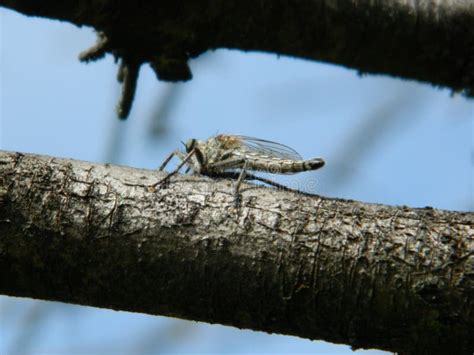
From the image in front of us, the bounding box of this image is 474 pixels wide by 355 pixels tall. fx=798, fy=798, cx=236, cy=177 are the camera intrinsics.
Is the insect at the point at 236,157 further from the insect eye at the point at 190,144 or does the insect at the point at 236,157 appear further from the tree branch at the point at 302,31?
the tree branch at the point at 302,31

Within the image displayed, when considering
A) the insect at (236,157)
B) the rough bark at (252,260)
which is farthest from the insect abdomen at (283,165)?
the rough bark at (252,260)

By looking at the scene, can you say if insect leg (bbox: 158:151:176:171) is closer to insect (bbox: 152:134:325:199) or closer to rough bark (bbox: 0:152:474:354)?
insect (bbox: 152:134:325:199)

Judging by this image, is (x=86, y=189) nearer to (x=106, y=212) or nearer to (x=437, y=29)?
(x=106, y=212)

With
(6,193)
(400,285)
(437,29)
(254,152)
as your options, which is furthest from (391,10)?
(6,193)

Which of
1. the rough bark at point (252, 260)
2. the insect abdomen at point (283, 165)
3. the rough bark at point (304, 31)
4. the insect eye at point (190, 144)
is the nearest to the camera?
the rough bark at point (252, 260)

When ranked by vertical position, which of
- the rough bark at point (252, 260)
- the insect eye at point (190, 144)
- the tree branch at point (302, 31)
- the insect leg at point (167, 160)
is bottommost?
the rough bark at point (252, 260)

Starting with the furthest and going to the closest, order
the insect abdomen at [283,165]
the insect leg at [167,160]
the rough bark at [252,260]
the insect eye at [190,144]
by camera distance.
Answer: the insect eye at [190,144] < the insect leg at [167,160] < the insect abdomen at [283,165] < the rough bark at [252,260]
